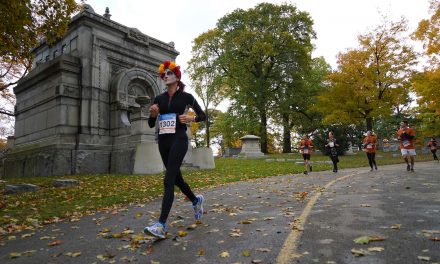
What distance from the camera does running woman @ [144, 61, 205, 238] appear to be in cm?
448

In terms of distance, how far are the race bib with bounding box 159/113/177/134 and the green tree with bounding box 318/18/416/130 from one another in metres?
27.0

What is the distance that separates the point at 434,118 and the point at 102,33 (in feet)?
97.9

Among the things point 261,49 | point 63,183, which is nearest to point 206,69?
point 261,49

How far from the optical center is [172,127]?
4746mm

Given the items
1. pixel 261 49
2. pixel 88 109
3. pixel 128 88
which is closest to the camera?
pixel 88 109

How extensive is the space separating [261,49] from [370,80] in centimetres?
1268

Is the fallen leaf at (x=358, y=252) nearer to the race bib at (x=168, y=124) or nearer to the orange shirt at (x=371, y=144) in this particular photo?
the race bib at (x=168, y=124)

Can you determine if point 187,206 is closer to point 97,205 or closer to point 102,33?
point 97,205

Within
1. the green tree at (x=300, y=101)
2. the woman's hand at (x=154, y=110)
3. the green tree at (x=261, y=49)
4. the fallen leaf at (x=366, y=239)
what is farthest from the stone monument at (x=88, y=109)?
the green tree at (x=300, y=101)

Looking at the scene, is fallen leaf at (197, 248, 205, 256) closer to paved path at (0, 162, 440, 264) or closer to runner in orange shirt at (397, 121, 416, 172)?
paved path at (0, 162, 440, 264)

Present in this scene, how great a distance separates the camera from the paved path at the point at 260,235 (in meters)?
3.36

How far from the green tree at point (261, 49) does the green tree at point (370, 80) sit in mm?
7905

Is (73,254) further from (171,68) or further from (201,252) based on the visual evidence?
(171,68)

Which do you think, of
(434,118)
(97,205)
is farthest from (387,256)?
(434,118)
